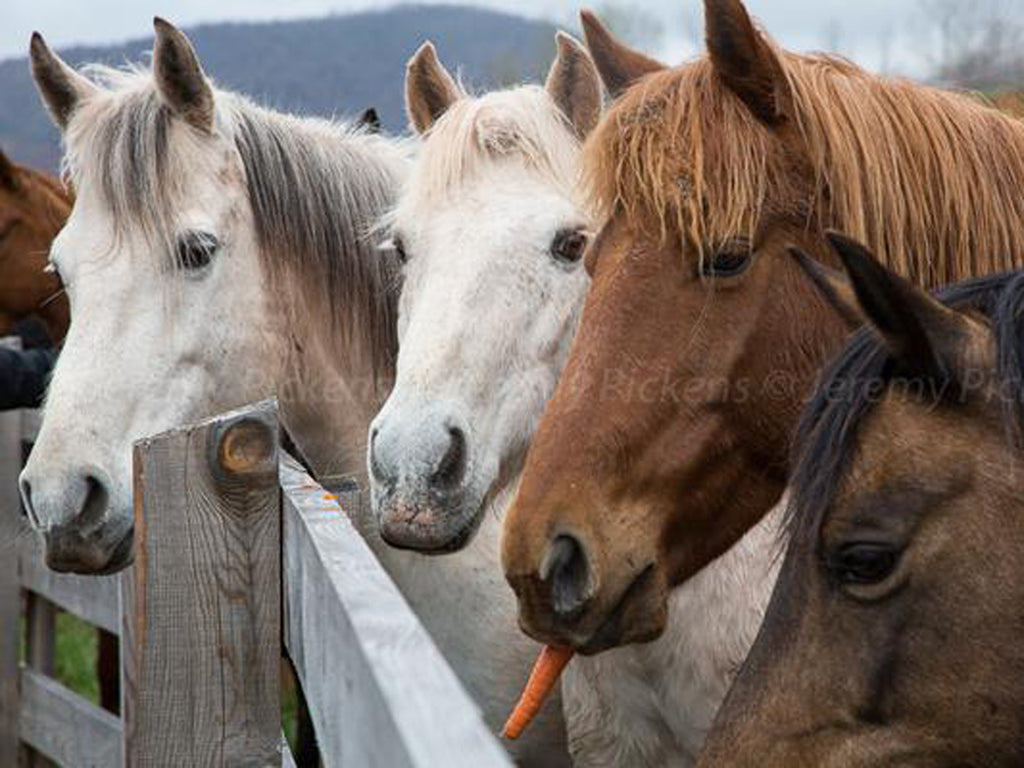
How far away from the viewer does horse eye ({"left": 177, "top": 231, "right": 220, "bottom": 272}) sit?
3.79 meters

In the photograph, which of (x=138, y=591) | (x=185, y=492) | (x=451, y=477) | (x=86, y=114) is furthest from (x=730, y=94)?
(x=86, y=114)

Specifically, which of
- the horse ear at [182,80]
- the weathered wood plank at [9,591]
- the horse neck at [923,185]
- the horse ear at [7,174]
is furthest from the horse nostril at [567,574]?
the horse ear at [7,174]

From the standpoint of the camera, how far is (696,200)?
8.51 ft

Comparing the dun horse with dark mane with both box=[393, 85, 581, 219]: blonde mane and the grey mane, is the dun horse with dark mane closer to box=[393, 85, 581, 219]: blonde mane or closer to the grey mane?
box=[393, 85, 581, 219]: blonde mane

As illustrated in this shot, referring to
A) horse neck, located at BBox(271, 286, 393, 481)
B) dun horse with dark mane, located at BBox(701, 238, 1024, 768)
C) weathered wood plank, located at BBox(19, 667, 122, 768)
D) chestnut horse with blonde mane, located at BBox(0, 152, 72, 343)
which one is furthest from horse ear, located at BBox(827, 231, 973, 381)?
chestnut horse with blonde mane, located at BBox(0, 152, 72, 343)

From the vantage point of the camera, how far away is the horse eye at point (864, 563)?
1.94 m

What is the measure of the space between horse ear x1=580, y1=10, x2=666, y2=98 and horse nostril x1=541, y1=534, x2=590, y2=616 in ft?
4.20

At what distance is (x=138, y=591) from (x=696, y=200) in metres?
1.31

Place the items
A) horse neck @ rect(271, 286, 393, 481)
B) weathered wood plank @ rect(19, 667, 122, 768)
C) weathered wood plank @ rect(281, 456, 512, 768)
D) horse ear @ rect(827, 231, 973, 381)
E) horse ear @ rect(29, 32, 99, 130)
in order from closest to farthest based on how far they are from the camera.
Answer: weathered wood plank @ rect(281, 456, 512, 768)
horse ear @ rect(827, 231, 973, 381)
horse neck @ rect(271, 286, 393, 481)
horse ear @ rect(29, 32, 99, 130)
weathered wood plank @ rect(19, 667, 122, 768)

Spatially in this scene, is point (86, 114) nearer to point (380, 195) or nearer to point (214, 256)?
point (214, 256)

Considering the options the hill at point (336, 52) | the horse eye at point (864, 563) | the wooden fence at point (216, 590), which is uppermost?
the horse eye at point (864, 563)

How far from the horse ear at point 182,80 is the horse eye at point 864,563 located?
8.73ft

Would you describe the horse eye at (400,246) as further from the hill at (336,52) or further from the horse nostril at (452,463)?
the hill at (336,52)

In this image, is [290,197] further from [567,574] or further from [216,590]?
[567,574]
